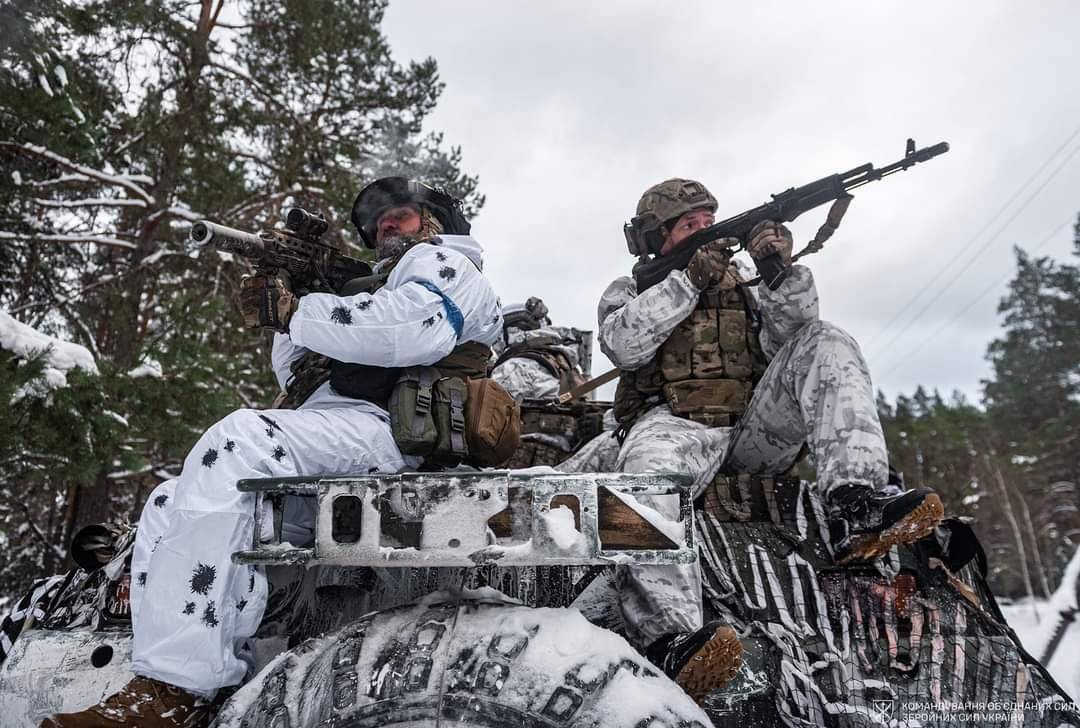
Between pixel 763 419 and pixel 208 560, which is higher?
pixel 763 419

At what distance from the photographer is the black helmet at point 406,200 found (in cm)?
318

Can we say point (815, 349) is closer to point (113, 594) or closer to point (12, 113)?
point (113, 594)

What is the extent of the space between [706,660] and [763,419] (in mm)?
1564

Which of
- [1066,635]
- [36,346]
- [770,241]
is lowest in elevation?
[1066,635]

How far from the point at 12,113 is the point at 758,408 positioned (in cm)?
812

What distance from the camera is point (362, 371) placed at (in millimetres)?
2553

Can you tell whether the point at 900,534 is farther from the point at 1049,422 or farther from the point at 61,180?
the point at 1049,422

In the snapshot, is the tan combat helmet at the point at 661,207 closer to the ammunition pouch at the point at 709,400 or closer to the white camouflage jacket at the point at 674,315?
the white camouflage jacket at the point at 674,315

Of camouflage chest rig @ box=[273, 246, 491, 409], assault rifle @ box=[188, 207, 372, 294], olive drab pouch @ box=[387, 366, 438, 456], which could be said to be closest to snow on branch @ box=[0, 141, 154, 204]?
assault rifle @ box=[188, 207, 372, 294]

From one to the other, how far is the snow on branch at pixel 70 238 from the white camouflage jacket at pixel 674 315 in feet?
26.6

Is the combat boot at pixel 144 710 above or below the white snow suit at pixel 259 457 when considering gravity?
below

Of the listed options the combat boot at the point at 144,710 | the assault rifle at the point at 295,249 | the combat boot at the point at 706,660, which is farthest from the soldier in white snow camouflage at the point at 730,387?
the assault rifle at the point at 295,249

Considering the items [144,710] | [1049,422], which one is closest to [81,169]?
[144,710]

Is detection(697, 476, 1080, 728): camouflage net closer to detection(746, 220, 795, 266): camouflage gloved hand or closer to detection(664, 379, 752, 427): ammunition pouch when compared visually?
detection(664, 379, 752, 427): ammunition pouch
